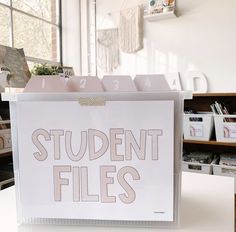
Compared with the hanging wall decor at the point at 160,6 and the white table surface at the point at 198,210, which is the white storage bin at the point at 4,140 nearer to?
the white table surface at the point at 198,210

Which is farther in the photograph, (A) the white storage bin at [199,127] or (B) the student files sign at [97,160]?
(A) the white storage bin at [199,127]

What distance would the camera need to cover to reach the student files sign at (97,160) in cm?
44

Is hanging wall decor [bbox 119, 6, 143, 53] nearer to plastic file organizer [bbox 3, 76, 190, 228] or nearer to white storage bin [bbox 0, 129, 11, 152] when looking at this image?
white storage bin [bbox 0, 129, 11, 152]

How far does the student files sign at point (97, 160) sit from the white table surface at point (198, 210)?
1.0 inches

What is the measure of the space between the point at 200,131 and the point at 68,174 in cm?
161

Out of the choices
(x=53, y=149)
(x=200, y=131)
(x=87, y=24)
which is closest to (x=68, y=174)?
(x=53, y=149)

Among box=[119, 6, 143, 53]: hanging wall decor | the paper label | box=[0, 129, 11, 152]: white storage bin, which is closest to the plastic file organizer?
box=[0, 129, 11, 152]: white storage bin

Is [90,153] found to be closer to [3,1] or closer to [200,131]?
[200,131]

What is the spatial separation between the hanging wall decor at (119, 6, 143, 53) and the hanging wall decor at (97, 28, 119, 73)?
82mm

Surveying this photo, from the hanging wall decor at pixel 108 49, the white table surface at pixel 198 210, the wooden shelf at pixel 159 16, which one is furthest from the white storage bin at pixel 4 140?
the wooden shelf at pixel 159 16

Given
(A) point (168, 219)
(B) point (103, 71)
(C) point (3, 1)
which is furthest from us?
(B) point (103, 71)

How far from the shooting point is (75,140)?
0.45 metres

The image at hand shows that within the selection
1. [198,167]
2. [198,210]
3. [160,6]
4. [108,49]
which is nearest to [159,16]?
[160,6]

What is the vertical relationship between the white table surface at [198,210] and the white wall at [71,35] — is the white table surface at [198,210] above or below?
below
